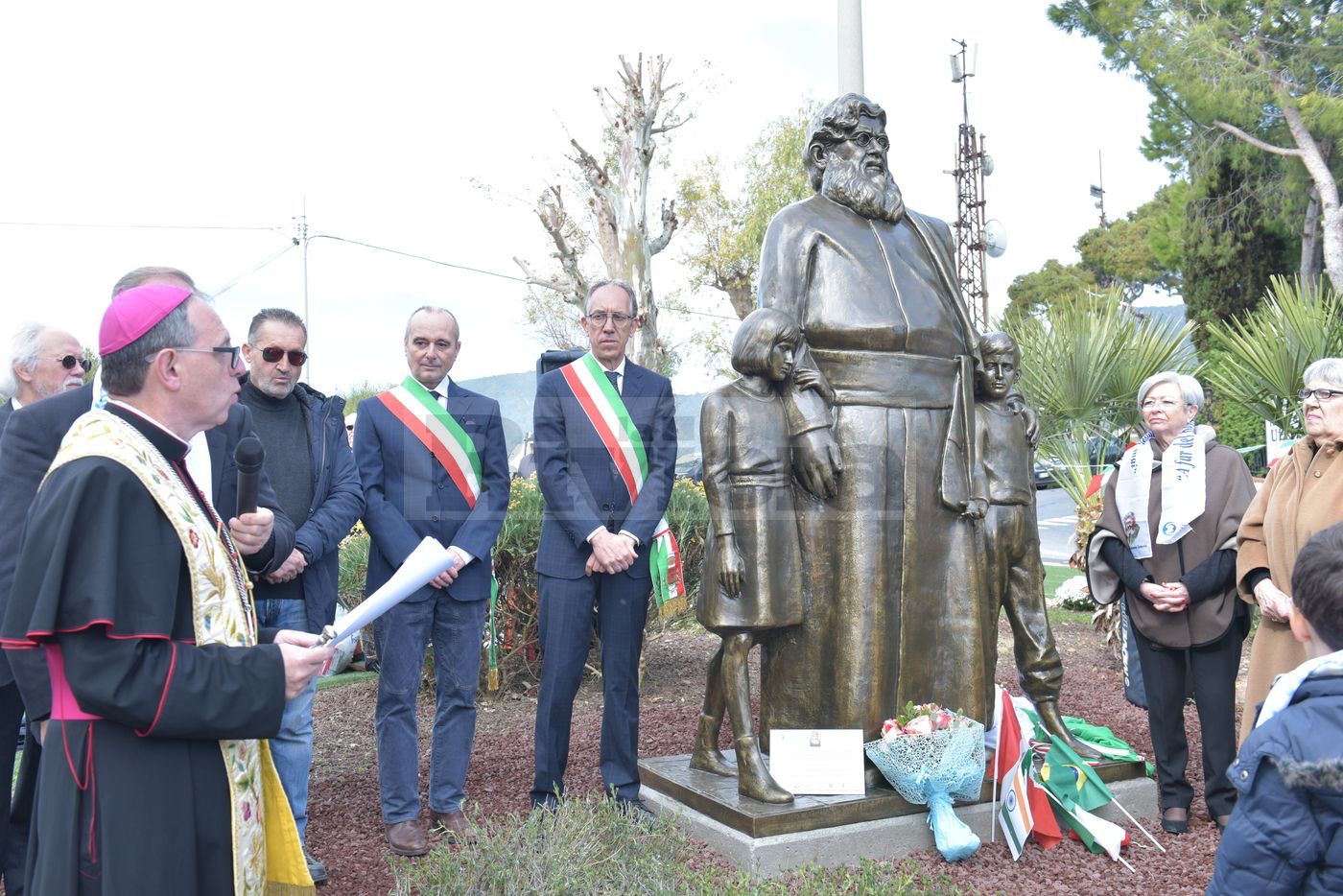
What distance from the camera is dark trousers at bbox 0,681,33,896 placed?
12.1 ft

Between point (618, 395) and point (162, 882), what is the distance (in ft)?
10.3

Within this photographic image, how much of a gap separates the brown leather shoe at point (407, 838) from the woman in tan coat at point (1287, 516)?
3.20 meters

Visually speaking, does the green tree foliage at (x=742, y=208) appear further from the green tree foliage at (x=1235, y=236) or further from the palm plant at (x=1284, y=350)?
the palm plant at (x=1284, y=350)

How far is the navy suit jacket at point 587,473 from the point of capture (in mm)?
4852

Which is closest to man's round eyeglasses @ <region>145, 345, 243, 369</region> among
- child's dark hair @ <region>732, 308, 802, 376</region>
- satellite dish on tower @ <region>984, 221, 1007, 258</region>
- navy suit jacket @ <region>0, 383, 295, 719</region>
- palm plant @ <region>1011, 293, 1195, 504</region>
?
navy suit jacket @ <region>0, 383, 295, 719</region>

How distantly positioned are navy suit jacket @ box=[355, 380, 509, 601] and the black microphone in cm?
166

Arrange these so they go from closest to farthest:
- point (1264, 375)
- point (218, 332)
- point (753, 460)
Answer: point (218, 332) → point (753, 460) → point (1264, 375)

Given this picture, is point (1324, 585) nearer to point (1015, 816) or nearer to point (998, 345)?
point (1015, 816)

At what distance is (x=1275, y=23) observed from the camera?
2131cm

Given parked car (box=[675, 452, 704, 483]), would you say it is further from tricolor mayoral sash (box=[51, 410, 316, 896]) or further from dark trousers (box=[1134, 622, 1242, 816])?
tricolor mayoral sash (box=[51, 410, 316, 896])

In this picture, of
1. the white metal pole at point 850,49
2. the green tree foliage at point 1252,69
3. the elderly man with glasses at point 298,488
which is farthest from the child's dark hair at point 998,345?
the green tree foliage at point 1252,69

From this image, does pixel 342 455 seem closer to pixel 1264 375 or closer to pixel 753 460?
pixel 753 460

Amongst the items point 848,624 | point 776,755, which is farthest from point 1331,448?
point 776,755

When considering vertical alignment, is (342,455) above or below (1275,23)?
below
